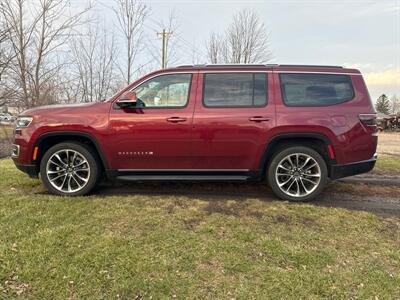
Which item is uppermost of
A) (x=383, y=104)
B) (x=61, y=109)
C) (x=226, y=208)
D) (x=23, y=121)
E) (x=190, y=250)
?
(x=383, y=104)

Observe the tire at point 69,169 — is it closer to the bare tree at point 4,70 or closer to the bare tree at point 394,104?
the bare tree at point 4,70

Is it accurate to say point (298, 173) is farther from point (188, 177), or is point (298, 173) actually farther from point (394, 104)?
point (394, 104)

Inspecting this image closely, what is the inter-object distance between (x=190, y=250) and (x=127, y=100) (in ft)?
7.77

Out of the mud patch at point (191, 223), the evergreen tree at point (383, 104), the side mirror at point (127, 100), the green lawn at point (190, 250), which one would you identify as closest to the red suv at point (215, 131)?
the side mirror at point (127, 100)

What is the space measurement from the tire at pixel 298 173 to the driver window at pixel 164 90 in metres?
1.71

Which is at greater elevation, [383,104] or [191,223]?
[383,104]

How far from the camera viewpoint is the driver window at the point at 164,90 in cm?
472

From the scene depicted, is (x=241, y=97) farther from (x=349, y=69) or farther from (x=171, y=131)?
(x=349, y=69)

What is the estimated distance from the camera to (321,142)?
4.73 metres

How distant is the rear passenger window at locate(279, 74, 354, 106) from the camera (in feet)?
15.4

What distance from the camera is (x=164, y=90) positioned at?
4762 mm

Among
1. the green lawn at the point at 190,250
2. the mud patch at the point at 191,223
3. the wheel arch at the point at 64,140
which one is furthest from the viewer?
the wheel arch at the point at 64,140

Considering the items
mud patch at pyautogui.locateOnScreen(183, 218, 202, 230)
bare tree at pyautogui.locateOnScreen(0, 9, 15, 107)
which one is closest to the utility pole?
bare tree at pyautogui.locateOnScreen(0, 9, 15, 107)

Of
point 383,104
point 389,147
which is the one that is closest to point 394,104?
point 383,104
